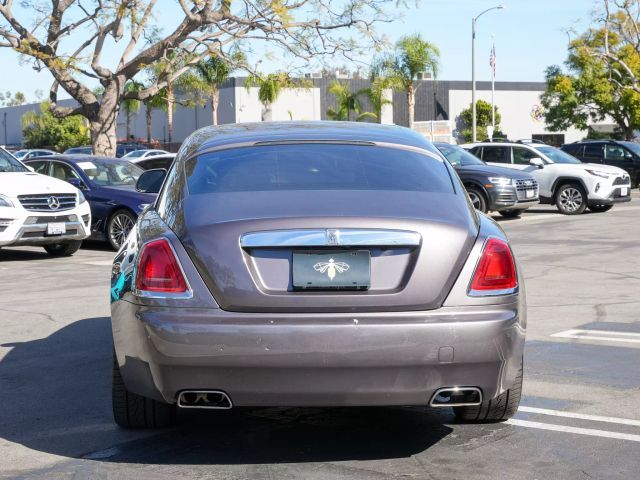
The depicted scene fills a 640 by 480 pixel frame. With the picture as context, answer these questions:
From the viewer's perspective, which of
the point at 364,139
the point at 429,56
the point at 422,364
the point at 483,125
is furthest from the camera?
the point at 483,125

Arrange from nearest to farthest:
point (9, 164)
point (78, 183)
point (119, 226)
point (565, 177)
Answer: point (9, 164)
point (119, 226)
point (78, 183)
point (565, 177)

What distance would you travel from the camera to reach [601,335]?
8.44 meters

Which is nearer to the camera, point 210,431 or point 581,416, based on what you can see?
point 210,431

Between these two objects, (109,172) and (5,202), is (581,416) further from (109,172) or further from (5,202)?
(109,172)

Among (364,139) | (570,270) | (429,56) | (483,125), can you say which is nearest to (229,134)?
(364,139)

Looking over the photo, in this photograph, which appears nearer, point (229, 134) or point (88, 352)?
point (229, 134)

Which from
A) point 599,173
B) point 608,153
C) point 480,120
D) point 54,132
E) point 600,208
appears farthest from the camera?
point 54,132

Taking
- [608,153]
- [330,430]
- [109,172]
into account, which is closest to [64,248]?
[109,172]

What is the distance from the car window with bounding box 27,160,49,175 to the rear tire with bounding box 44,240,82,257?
6.84 feet

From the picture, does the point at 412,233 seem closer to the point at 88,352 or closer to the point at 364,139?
the point at 364,139

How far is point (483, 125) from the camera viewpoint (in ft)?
249

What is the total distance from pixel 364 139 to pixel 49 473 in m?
2.40

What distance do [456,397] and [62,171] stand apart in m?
14.4

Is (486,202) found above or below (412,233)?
below
